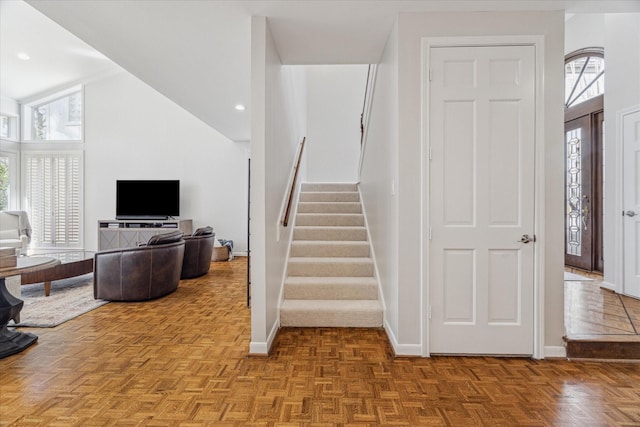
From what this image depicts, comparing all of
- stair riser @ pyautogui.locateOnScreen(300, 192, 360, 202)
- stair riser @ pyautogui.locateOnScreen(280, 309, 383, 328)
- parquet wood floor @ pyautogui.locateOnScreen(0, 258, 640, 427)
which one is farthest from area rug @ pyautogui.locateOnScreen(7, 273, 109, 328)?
stair riser @ pyautogui.locateOnScreen(300, 192, 360, 202)

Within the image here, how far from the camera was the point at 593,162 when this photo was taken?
5.14m

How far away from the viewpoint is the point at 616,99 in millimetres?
3910

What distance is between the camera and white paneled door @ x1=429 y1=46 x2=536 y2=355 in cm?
253

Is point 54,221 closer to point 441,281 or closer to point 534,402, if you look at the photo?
point 441,281

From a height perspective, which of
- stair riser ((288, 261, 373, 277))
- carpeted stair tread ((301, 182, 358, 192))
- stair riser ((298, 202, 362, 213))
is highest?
carpeted stair tread ((301, 182, 358, 192))

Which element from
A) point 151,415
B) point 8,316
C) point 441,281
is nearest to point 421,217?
point 441,281

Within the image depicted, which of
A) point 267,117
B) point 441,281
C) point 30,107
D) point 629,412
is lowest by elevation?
point 629,412

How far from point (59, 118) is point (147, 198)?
3.08m

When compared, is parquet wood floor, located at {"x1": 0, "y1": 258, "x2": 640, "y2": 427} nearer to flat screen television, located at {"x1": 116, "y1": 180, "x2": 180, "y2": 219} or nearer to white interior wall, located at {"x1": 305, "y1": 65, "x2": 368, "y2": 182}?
white interior wall, located at {"x1": 305, "y1": 65, "x2": 368, "y2": 182}

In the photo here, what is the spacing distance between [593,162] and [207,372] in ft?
19.6

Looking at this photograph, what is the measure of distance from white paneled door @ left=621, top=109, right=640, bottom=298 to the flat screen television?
→ 24.4 ft

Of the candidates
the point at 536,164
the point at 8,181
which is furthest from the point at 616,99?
the point at 8,181

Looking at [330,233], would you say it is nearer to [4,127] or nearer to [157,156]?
[157,156]

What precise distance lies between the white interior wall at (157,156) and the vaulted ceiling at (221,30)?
3.00m
